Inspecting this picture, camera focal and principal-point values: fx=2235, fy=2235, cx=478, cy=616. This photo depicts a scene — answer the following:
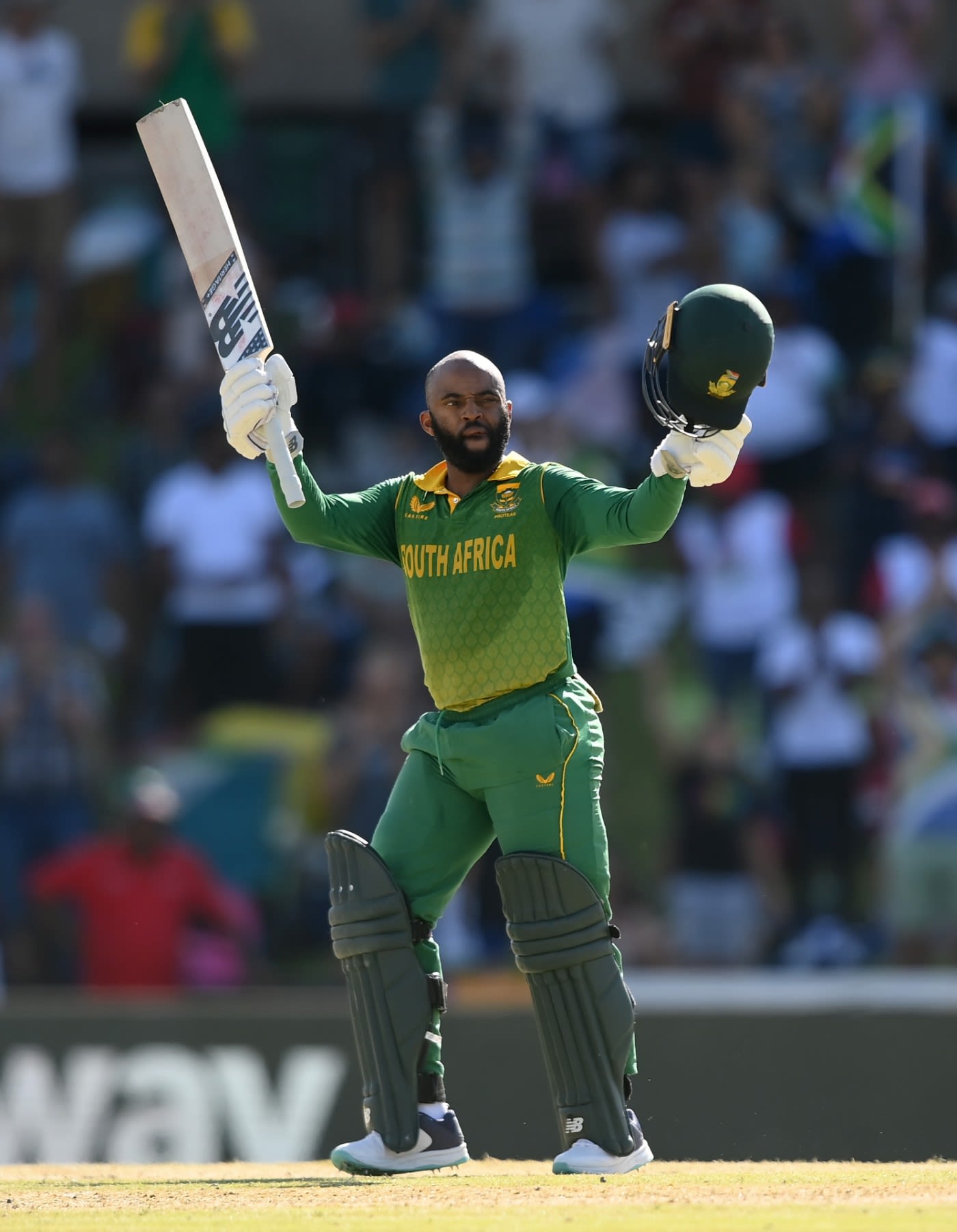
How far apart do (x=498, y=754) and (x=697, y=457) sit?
0.86 metres

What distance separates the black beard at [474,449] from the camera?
5395mm

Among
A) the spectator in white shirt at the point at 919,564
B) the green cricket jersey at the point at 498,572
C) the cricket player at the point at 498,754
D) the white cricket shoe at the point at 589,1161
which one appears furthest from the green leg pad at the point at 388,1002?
the spectator in white shirt at the point at 919,564

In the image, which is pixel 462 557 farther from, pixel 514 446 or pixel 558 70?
pixel 558 70

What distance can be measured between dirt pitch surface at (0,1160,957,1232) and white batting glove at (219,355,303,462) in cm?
176

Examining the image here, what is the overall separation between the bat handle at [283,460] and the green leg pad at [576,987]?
1.03 meters

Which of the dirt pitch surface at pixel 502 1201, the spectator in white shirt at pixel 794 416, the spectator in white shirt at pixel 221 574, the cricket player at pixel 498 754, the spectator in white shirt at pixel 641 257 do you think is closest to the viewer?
the dirt pitch surface at pixel 502 1201

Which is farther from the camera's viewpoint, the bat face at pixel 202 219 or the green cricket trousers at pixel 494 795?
A: the bat face at pixel 202 219

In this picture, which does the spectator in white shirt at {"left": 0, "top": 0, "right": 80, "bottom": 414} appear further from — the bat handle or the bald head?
the bald head

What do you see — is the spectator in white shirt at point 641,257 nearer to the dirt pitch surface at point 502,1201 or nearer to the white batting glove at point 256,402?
the white batting glove at point 256,402

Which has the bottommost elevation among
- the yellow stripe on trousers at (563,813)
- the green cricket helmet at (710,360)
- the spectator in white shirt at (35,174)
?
the yellow stripe on trousers at (563,813)

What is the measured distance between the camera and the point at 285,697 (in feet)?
33.8

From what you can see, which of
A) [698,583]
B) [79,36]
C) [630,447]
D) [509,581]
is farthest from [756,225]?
[509,581]

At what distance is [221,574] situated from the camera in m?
10.3

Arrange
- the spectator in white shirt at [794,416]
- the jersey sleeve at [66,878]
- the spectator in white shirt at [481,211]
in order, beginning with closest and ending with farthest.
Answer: the jersey sleeve at [66,878] → the spectator in white shirt at [794,416] → the spectator in white shirt at [481,211]
